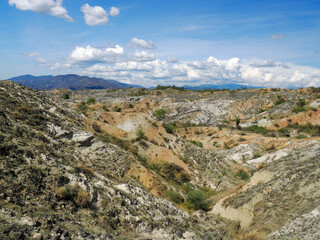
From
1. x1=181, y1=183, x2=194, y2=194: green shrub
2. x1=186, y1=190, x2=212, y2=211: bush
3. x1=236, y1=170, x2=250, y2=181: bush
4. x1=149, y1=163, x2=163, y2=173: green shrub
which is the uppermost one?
x1=149, y1=163, x2=163, y2=173: green shrub

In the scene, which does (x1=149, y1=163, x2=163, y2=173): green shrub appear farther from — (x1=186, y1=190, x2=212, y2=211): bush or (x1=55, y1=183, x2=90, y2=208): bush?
(x1=55, y1=183, x2=90, y2=208): bush

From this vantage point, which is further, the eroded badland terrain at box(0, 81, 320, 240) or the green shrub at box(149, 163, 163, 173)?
the green shrub at box(149, 163, 163, 173)

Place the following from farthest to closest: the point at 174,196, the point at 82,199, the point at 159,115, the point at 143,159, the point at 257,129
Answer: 1. the point at 159,115
2. the point at 257,129
3. the point at 143,159
4. the point at 174,196
5. the point at 82,199

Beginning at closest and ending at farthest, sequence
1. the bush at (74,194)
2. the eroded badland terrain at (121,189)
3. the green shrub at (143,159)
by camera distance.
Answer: the eroded badland terrain at (121,189) → the bush at (74,194) → the green shrub at (143,159)

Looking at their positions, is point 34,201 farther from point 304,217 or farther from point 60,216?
point 304,217

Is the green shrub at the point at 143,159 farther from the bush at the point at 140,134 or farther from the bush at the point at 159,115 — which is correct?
the bush at the point at 159,115

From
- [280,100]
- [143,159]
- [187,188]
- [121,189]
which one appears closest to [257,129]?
[280,100]

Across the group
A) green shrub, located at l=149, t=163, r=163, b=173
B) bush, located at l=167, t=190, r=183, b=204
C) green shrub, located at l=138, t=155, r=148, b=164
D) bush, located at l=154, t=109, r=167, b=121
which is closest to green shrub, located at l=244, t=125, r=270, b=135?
bush, located at l=154, t=109, r=167, b=121

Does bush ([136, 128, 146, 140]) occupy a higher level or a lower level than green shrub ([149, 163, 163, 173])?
higher

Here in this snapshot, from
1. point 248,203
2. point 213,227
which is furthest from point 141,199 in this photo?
point 248,203

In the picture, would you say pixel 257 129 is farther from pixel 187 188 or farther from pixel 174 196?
pixel 174 196

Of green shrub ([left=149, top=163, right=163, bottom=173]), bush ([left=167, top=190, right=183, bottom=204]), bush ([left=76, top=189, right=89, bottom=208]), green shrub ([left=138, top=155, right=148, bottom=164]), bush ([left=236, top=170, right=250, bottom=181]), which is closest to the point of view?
bush ([left=76, top=189, right=89, bottom=208])

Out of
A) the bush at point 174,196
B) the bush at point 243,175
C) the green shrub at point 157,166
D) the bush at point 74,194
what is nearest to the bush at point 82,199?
the bush at point 74,194

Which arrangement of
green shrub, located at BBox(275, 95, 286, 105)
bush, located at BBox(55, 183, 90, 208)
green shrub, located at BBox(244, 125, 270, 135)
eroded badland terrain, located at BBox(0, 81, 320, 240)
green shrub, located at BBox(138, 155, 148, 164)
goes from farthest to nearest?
green shrub, located at BBox(275, 95, 286, 105)
green shrub, located at BBox(244, 125, 270, 135)
green shrub, located at BBox(138, 155, 148, 164)
bush, located at BBox(55, 183, 90, 208)
eroded badland terrain, located at BBox(0, 81, 320, 240)
